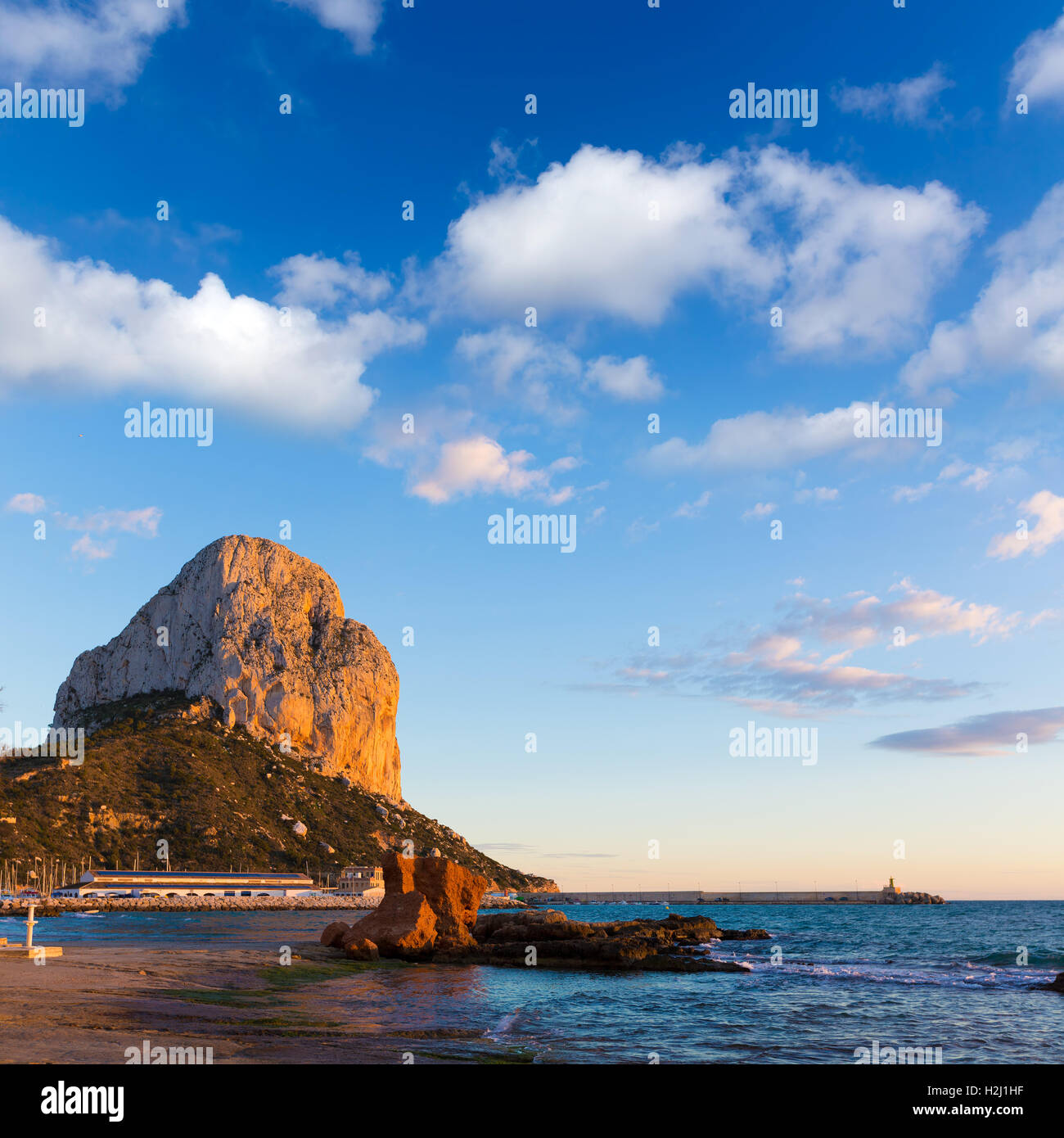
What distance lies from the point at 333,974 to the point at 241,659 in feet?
537

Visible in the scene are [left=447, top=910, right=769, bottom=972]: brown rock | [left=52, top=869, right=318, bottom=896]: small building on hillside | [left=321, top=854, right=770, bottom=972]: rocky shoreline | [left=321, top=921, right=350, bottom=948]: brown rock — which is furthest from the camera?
[left=52, top=869, right=318, bottom=896]: small building on hillside

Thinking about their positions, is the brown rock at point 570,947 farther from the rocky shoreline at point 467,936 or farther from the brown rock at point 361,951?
the brown rock at point 361,951

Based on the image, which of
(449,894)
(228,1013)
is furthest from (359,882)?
(228,1013)

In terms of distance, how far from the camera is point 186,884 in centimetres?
14925

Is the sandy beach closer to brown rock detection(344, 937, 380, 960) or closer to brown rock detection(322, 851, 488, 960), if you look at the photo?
brown rock detection(344, 937, 380, 960)

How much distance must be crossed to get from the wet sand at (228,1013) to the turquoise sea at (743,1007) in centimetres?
39

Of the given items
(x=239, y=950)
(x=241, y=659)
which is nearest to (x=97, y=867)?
(x=241, y=659)

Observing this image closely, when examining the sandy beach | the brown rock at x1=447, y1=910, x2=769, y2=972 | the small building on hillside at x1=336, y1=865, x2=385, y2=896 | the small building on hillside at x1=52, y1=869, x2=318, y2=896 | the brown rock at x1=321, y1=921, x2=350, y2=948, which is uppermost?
the sandy beach

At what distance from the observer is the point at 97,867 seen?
490 feet

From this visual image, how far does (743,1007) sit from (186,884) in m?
141

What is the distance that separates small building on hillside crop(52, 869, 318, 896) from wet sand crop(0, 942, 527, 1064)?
4568 inches

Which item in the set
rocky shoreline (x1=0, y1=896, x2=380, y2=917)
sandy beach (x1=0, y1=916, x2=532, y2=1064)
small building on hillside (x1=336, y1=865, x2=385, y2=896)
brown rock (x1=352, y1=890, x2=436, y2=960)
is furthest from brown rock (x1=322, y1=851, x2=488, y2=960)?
small building on hillside (x1=336, y1=865, x2=385, y2=896)

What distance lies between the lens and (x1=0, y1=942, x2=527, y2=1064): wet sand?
17.4 m
